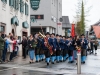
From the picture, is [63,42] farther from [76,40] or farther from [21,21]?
[21,21]

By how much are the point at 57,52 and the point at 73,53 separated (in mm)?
1149

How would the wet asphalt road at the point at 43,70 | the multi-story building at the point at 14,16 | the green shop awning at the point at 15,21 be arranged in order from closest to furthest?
the wet asphalt road at the point at 43,70
the multi-story building at the point at 14,16
the green shop awning at the point at 15,21

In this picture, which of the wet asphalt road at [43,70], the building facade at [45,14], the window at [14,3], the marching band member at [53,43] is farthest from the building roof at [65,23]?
the wet asphalt road at [43,70]

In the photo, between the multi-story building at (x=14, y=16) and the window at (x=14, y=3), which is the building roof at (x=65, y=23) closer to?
the multi-story building at (x=14, y=16)

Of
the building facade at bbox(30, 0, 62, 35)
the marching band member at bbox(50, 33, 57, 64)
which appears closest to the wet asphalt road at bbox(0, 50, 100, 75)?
the marching band member at bbox(50, 33, 57, 64)

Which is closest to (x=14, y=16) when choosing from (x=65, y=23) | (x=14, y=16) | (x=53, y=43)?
(x=14, y=16)

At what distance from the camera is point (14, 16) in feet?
94.1

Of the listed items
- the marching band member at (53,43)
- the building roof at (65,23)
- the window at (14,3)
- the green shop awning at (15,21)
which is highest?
the building roof at (65,23)

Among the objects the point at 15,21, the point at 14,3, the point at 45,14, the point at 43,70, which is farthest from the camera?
the point at 45,14

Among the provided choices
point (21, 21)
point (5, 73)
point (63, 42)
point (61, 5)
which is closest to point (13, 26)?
point (21, 21)

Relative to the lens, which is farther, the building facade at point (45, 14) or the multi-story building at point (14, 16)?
the building facade at point (45, 14)

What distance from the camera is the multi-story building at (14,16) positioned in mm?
25547

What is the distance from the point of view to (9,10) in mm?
27453

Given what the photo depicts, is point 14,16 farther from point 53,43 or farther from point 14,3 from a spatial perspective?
point 53,43
